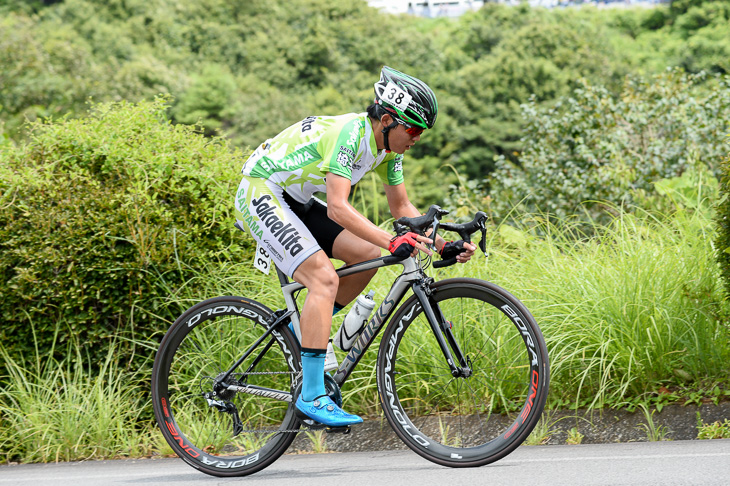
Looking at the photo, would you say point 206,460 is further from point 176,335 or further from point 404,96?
point 404,96

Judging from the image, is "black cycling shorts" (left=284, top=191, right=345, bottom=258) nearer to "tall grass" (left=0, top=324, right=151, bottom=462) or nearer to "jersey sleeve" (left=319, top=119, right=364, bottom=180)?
"jersey sleeve" (left=319, top=119, right=364, bottom=180)

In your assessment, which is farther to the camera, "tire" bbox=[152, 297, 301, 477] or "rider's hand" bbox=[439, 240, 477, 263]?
"tire" bbox=[152, 297, 301, 477]

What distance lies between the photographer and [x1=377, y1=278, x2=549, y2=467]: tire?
4016mm

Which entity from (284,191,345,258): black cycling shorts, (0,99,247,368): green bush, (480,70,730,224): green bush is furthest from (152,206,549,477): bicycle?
(480,70,730,224): green bush

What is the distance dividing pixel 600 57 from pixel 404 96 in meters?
65.6

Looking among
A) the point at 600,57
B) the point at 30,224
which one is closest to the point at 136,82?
the point at 600,57

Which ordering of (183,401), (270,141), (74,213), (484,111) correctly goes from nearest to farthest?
(270,141) → (183,401) → (74,213) → (484,111)

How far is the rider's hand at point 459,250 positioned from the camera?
4156 mm

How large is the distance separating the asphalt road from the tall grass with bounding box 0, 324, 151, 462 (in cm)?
19

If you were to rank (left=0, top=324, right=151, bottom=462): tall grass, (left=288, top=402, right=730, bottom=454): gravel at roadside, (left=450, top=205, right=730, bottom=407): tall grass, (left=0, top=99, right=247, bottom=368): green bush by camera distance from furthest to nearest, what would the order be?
(left=0, top=99, right=247, bottom=368): green bush
(left=0, top=324, right=151, bottom=462): tall grass
(left=450, top=205, right=730, bottom=407): tall grass
(left=288, top=402, right=730, bottom=454): gravel at roadside

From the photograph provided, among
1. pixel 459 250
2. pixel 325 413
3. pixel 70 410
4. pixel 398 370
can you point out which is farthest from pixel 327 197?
pixel 70 410

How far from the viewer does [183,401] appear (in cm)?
546

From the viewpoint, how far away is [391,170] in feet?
15.2

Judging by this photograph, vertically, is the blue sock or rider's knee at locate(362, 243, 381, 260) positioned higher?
rider's knee at locate(362, 243, 381, 260)
